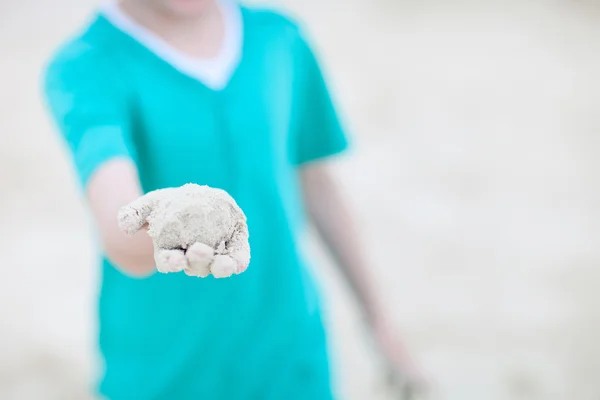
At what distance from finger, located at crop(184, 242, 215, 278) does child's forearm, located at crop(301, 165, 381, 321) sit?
0.57 m

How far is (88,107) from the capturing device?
0.78m

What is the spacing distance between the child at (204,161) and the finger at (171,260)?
0.16 metres

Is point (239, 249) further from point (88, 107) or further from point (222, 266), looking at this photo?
point (88, 107)

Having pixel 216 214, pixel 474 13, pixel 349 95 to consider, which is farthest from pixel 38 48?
pixel 216 214

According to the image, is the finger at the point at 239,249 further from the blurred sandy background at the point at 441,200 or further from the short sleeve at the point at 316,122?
the blurred sandy background at the point at 441,200

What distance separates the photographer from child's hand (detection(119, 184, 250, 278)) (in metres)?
0.54

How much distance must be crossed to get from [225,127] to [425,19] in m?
3.67

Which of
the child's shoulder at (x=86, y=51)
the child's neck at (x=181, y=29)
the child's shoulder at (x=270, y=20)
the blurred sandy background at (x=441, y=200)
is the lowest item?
the blurred sandy background at (x=441, y=200)

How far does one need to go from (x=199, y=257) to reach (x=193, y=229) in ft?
0.08

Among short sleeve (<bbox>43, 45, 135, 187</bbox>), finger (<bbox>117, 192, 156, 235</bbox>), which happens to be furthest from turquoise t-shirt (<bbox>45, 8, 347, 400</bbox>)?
finger (<bbox>117, 192, 156, 235</bbox>)

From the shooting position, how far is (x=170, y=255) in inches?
21.2

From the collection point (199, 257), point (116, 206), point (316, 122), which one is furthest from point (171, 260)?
point (316, 122)

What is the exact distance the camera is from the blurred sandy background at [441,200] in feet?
6.89

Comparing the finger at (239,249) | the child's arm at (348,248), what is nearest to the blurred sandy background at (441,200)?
the child's arm at (348,248)
